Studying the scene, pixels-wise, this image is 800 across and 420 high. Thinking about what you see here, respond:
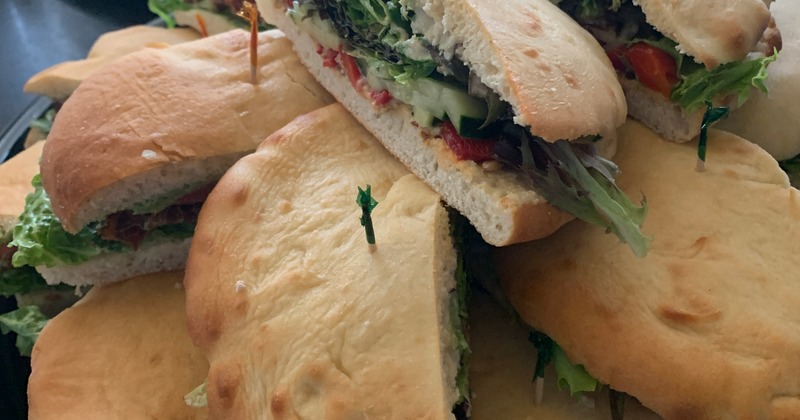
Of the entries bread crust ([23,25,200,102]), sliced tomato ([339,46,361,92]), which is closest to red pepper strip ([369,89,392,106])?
sliced tomato ([339,46,361,92])

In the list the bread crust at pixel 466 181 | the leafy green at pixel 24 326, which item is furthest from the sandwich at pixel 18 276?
the bread crust at pixel 466 181

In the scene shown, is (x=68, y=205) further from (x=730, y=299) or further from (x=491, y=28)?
(x=730, y=299)

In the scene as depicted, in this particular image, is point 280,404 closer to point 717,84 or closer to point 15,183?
point 717,84

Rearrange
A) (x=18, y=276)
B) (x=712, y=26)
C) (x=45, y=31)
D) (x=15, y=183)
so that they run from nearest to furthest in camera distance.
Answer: (x=712, y=26)
(x=18, y=276)
(x=15, y=183)
(x=45, y=31)

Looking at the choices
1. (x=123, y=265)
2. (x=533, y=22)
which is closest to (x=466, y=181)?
(x=533, y=22)

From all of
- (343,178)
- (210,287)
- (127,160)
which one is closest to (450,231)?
(343,178)

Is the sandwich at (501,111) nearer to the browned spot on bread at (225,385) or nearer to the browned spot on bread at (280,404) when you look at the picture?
the browned spot on bread at (280,404)

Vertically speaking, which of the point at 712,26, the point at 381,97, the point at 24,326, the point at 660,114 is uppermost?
the point at 712,26
